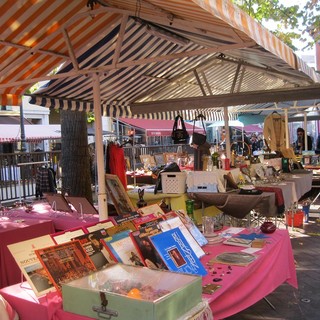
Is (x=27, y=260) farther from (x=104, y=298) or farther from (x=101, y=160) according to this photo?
(x=101, y=160)

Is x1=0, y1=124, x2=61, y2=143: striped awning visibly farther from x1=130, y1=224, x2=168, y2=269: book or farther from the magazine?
x1=130, y1=224, x2=168, y2=269: book

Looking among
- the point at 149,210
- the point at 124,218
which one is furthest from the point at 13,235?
the point at 124,218

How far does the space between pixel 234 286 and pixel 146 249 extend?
0.58 metres

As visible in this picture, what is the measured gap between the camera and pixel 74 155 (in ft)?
23.1

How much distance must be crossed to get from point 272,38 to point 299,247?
3548 millimetres

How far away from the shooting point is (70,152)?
7.05 meters

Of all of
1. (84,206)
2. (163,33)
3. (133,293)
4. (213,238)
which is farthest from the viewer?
(84,206)

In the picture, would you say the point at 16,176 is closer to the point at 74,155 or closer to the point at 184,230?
the point at 74,155

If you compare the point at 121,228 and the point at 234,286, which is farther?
the point at 121,228

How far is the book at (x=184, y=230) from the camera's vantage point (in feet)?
9.43

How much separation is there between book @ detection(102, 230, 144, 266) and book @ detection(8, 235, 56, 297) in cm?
35

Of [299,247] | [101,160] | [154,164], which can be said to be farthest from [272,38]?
[154,164]

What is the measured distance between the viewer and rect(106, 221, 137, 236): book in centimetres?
266

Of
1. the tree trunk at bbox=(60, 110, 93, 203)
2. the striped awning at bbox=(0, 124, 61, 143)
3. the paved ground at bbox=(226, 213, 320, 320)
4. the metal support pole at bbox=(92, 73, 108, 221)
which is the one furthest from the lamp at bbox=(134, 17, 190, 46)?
the striped awning at bbox=(0, 124, 61, 143)
